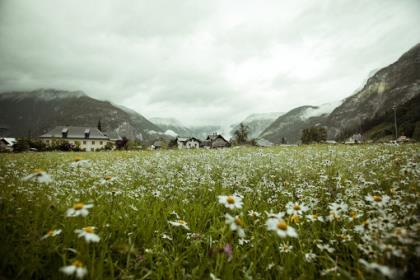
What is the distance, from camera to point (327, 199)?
4074 mm

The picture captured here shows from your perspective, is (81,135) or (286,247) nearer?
(286,247)

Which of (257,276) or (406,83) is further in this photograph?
(406,83)

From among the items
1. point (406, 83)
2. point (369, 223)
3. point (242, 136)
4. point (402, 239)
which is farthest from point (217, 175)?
point (406, 83)

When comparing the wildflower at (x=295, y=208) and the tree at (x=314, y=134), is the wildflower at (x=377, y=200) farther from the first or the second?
the tree at (x=314, y=134)

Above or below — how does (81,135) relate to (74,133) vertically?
below

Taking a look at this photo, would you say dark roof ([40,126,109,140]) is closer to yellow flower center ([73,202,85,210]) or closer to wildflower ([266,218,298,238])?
yellow flower center ([73,202,85,210])

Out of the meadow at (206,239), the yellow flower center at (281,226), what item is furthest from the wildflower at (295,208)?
the yellow flower center at (281,226)

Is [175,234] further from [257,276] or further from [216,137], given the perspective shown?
[216,137]

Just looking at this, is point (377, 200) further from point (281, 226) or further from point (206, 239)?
point (206, 239)

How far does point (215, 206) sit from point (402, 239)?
325 cm

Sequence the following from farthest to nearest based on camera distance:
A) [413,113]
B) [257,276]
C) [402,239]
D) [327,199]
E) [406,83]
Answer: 1. [406,83]
2. [413,113]
3. [327,199]
4. [257,276]
5. [402,239]

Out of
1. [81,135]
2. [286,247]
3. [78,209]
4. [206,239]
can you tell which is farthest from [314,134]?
[78,209]

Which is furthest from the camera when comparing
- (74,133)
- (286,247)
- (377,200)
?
(74,133)

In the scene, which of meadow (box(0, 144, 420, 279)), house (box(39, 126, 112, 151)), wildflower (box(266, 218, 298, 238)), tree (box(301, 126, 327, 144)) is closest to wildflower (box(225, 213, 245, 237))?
meadow (box(0, 144, 420, 279))
